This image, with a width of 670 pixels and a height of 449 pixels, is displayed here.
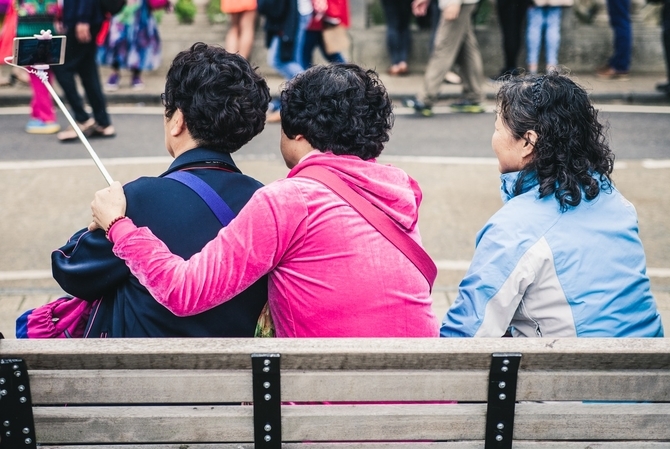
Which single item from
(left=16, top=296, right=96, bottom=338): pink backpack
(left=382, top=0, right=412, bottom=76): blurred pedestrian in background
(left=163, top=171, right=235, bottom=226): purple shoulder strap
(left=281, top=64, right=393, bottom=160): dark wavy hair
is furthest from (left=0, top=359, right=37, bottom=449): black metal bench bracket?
(left=382, top=0, right=412, bottom=76): blurred pedestrian in background

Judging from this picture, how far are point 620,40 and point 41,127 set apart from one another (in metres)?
6.56

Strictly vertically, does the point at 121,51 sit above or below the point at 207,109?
below

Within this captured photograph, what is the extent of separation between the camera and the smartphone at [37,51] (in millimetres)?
2475

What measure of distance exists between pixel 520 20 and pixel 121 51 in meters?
4.61

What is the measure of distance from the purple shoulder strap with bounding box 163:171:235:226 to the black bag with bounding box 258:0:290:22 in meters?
5.60

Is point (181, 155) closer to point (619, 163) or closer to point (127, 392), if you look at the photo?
point (127, 392)

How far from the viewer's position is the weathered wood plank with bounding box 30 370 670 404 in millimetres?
1863

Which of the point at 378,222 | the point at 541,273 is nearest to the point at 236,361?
the point at 378,222

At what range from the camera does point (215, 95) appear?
2305 millimetres

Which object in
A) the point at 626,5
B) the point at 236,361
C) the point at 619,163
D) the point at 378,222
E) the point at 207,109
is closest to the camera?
the point at 236,361

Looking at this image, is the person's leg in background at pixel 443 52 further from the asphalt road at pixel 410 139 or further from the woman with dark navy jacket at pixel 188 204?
the woman with dark navy jacket at pixel 188 204

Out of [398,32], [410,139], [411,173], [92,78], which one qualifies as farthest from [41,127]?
[398,32]

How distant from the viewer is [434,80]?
8609mm

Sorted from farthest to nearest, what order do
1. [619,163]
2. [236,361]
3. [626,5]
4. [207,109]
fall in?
1. [626,5]
2. [619,163]
3. [207,109]
4. [236,361]
